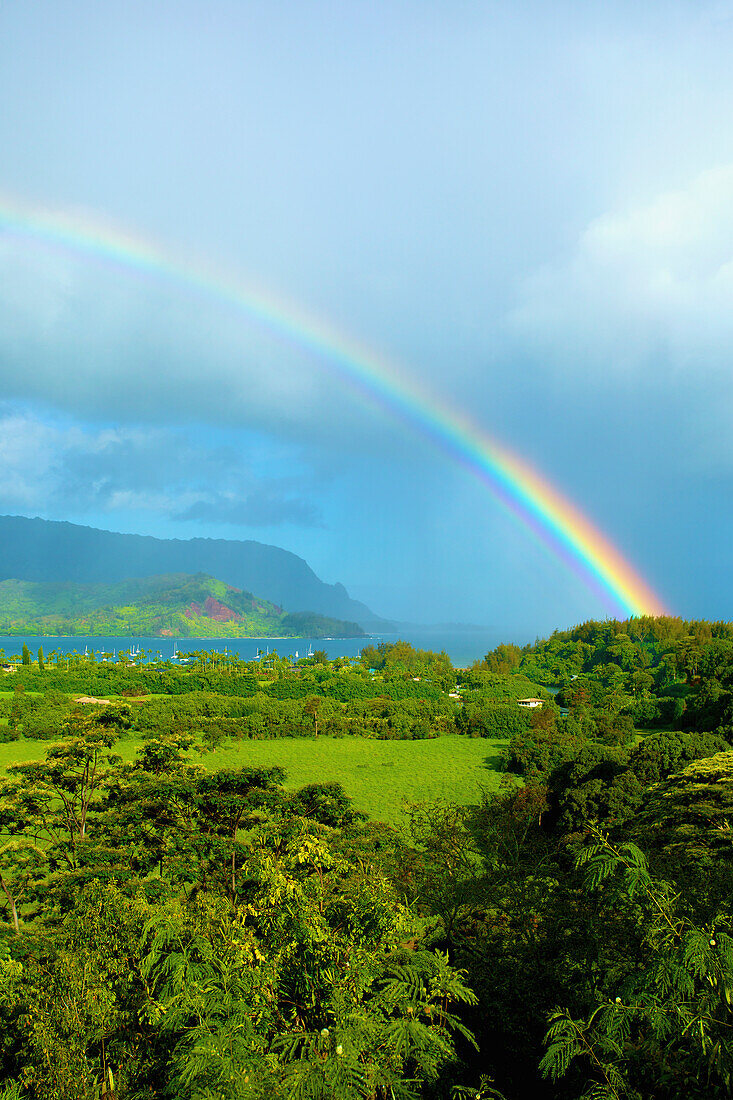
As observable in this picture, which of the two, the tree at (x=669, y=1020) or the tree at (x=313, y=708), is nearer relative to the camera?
the tree at (x=669, y=1020)

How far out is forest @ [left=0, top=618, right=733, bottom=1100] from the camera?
364 cm

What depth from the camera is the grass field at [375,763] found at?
26.1 meters

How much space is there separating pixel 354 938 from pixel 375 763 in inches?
1207

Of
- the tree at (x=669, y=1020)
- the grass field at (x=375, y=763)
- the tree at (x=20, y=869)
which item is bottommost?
the grass field at (x=375, y=763)

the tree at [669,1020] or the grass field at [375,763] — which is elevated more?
the tree at [669,1020]

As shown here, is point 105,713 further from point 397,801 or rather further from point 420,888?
point 397,801

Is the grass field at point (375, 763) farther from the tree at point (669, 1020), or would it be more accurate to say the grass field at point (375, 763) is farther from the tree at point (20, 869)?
the tree at point (669, 1020)

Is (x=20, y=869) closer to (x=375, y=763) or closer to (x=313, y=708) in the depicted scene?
(x=375, y=763)

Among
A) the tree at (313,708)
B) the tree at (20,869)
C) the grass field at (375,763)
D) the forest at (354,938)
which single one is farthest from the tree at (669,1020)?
the tree at (313,708)

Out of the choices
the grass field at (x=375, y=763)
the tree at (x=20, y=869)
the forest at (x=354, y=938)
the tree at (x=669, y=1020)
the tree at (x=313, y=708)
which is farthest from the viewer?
the tree at (x=313, y=708)

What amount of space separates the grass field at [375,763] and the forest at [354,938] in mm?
6099

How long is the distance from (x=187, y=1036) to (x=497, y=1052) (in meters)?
5.51

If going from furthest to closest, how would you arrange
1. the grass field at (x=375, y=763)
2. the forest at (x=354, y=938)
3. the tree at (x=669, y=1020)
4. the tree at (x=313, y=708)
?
the tree at (x=313, y=708), the grass field at (x=375, y=763), the forest at (x=354, y=938), the tree at (x=669, y=1020)

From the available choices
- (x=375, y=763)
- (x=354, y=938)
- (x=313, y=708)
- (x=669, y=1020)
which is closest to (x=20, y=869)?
(x=354, y=938)
